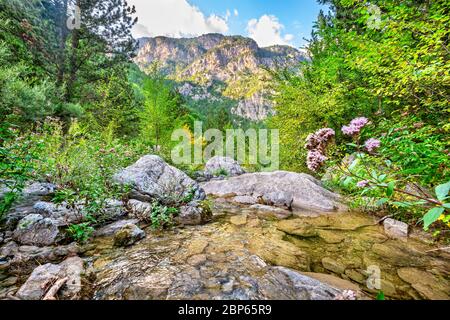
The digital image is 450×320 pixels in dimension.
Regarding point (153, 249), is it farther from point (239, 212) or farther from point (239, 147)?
point (239, 147)

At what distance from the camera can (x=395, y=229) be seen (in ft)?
15.3

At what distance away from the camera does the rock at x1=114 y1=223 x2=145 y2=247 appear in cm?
346

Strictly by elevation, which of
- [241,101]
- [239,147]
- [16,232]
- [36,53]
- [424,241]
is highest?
[241,101]

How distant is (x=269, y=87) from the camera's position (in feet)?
42.6

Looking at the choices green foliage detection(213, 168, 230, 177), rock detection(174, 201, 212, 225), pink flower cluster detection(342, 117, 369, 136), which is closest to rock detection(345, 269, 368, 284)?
pink flower cluster detection(342, 117, 369, 136)

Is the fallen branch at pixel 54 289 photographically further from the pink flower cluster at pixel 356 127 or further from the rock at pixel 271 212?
the rock at pixel 271 212

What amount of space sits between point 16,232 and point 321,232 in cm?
555

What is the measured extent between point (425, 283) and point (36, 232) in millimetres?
5679

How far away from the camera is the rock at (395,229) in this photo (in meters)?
4.48

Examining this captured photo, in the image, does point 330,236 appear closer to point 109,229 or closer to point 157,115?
point 109,229

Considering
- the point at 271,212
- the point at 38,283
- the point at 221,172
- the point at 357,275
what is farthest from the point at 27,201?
the point at 221,172

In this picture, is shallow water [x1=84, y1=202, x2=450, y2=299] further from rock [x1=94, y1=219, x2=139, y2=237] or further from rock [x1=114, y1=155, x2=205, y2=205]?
rock [x1=114, y1=155, x2=205, y2=205]

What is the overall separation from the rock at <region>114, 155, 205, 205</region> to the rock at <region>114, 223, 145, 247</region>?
5.26ft
